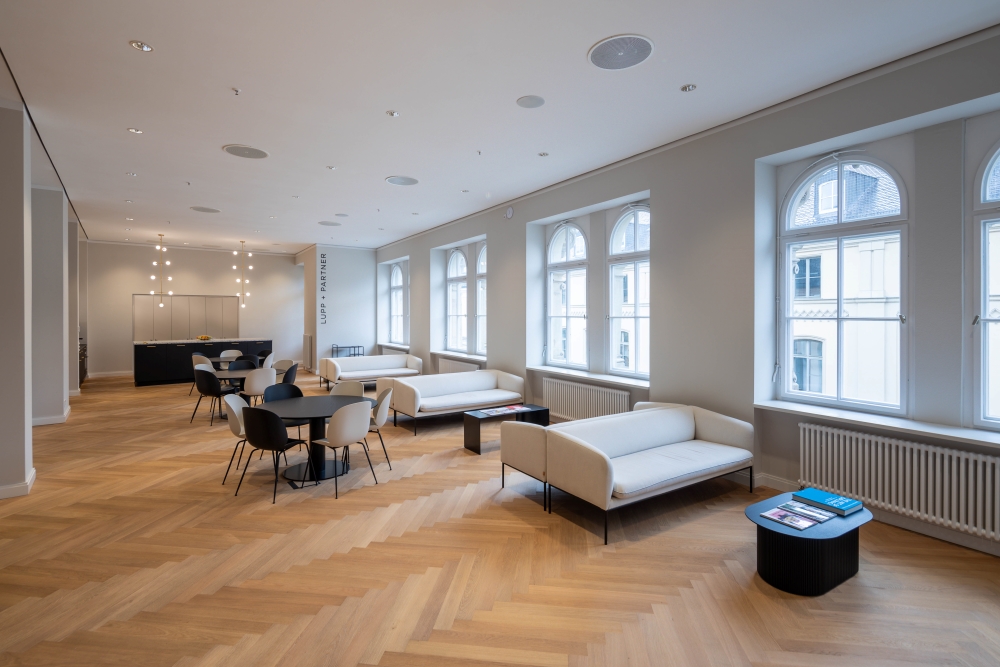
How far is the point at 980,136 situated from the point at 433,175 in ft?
17.1

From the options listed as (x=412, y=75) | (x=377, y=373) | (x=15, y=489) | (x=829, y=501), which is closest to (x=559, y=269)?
(x=412, y=75)

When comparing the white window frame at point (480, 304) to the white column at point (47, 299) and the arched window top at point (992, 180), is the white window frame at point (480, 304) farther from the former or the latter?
the arched window top at point (992, 180)

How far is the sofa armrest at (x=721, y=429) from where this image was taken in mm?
4383

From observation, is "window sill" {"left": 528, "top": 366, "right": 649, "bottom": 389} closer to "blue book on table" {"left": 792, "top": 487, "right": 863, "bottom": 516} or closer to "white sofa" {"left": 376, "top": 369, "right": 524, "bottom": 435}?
"white sofa" {"left": 376, "top": 369, "right": 524, "bottom": 435}

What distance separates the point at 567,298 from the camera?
24.1ft

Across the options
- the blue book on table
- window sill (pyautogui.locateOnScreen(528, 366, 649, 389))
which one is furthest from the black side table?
the blue book on table

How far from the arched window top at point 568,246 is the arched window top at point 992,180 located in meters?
4.13

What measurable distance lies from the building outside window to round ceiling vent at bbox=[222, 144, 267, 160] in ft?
14.2

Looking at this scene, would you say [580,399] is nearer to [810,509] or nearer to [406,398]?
[406,398]

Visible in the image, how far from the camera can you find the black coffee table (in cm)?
286

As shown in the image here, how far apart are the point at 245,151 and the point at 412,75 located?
280 centimetres

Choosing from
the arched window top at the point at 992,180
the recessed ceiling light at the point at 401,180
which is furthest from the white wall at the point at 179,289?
the arched window top at the point at 992,180

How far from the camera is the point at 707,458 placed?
4.14 meters

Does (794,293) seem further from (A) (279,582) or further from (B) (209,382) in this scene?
(B) (209,382)
